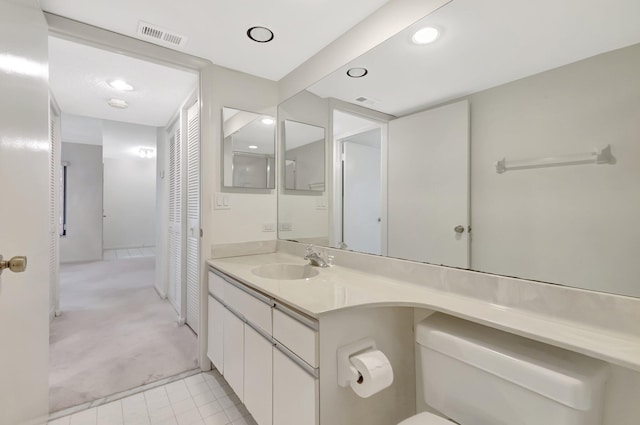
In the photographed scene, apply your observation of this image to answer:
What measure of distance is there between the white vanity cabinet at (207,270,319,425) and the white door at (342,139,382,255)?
0.69 m

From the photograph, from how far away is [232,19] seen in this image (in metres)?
1.58

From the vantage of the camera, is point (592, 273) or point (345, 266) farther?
point (345, 266)

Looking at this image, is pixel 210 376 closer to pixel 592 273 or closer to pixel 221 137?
pixel 221 137

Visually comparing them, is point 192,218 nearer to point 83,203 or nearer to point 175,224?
point 175,224

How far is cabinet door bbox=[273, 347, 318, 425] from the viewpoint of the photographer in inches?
40.1

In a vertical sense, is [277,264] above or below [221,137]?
below

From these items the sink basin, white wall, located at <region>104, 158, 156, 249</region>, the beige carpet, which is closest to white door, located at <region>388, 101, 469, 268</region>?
the sink basin

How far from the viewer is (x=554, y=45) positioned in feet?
3.24

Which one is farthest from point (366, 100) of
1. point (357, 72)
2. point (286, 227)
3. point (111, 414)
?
point (111, 414)

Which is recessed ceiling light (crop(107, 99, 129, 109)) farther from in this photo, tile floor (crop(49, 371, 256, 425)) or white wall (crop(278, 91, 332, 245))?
tile floor (crop(49, 371, 256, 425))

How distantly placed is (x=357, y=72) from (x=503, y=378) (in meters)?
1.65

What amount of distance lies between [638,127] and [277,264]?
1716mm

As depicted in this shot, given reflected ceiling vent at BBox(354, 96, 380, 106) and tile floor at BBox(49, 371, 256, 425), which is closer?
tile floor at BBox(49, 371, 256, 425)

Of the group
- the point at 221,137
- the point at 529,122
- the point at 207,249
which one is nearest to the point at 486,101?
the point at 529,122
